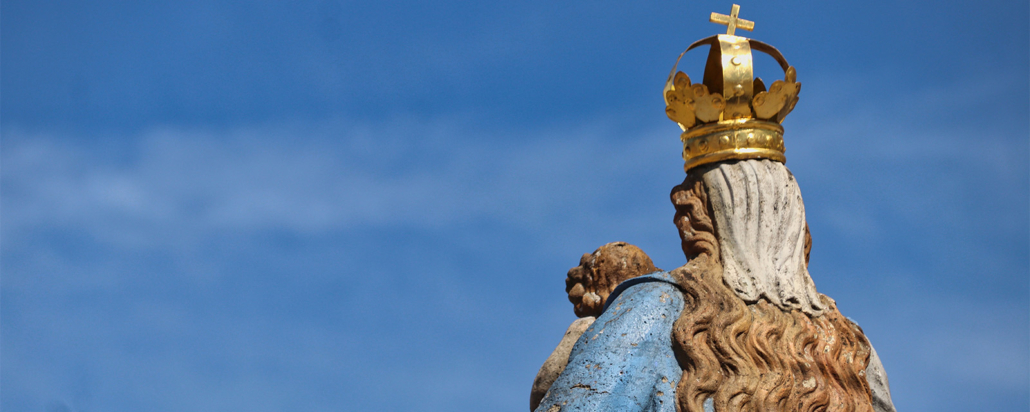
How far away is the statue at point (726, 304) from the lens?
573cm

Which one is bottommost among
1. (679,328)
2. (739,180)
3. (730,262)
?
(679,328)

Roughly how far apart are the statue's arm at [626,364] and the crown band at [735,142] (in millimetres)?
983

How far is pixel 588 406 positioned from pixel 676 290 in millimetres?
925

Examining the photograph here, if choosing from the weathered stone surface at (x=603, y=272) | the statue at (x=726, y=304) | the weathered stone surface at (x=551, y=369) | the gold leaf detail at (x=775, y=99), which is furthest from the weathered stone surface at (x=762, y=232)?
the weathered stone surface at (x=551, y=369)

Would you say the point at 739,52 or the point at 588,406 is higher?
the point at 739,52

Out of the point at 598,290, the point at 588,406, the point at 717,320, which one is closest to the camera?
the point at 588,406

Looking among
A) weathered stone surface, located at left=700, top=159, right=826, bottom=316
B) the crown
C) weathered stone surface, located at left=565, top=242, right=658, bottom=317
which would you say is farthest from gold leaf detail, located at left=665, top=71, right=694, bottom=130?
weathered stone surface, located at left=565, top=242, right=658, bottom=317

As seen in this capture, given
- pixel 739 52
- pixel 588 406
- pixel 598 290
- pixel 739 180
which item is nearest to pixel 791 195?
pixel 739 180

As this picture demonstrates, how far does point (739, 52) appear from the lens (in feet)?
22.0

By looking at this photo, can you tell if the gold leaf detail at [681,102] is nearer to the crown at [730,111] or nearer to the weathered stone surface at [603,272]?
the crown at [730,111]

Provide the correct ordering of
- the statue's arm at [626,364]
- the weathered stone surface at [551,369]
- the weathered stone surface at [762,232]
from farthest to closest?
the weathered stone surface at [551,369], the weathered stone surface at [762,232], the statue's arm at [626,364]

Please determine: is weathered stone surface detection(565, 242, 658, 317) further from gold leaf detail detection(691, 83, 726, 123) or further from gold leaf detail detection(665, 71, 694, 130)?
gold leaf detail detection(691, 83, 726, 123)

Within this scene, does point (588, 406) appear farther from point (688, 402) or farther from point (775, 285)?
point (775, 285)

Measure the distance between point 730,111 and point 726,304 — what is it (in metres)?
1.21
